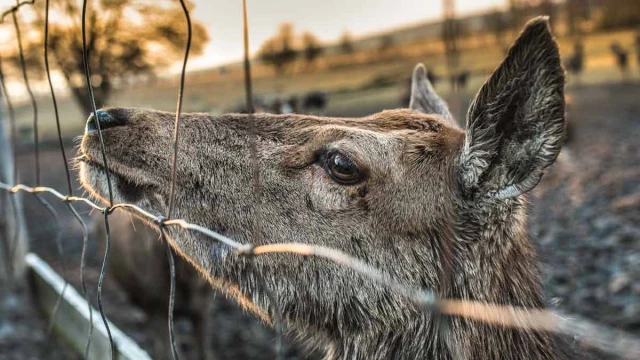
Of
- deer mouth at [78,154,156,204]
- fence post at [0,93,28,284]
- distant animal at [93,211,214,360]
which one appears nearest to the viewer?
deer mouth at [78,154,156,204]

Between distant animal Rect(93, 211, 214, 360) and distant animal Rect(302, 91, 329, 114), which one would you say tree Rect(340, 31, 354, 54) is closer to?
distant animal Rect(302, 91, 329, 114)

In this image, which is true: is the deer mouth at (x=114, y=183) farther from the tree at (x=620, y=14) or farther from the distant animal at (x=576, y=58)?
the tree at (x=620, y=14)

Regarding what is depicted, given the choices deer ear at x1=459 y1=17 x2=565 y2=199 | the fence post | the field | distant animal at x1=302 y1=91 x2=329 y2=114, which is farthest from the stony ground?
distant animal at x1=302 y1=91 x2=329 y2=114

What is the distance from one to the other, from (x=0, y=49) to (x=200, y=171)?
5068mm

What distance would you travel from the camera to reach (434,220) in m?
2.12

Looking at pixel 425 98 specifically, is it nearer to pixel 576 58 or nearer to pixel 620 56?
pixel 576 58

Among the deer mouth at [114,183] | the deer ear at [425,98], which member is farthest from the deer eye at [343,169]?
the deer ear at [425,98]

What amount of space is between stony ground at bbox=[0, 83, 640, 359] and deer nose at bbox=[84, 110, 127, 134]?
193 centimetres

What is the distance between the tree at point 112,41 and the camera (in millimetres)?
5465

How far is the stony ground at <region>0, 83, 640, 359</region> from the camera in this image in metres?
5.09

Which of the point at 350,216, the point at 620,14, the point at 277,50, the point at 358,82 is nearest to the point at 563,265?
the point at 277,50

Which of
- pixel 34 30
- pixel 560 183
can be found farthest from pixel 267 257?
pixel 560 183

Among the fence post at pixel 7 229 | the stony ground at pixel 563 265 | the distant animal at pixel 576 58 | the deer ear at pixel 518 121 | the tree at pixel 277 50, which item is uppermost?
the distant animal at pixel 576 58

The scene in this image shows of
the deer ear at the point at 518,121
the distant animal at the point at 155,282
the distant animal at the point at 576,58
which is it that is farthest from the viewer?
the distant animal at the point at 576,58
